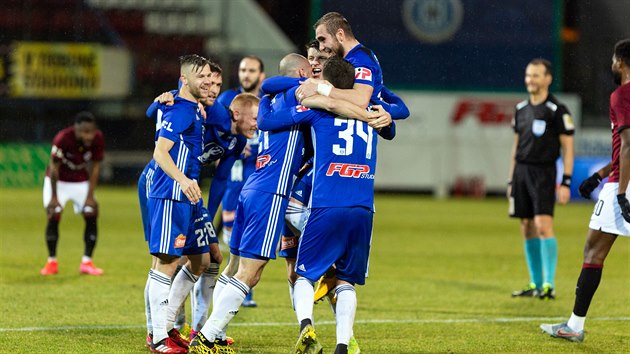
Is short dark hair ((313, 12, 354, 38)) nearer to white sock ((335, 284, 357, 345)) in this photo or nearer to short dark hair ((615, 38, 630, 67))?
white sock ((335, 284, 357, 345))

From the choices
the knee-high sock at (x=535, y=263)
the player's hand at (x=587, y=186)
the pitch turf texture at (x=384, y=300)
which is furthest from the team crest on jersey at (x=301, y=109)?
the knee-high sock at (x=535, y=263)

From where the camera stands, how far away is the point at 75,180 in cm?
1268

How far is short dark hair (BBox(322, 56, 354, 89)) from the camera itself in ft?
22.0

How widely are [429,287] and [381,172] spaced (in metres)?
18.6

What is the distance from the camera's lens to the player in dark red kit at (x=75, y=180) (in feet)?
39.8

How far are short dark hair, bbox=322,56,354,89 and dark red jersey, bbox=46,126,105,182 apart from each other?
6325 mm

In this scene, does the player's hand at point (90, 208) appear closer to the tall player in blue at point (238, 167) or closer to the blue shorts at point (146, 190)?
the tall player in blue at point (238, 167)

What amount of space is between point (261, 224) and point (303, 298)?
23.2 inches

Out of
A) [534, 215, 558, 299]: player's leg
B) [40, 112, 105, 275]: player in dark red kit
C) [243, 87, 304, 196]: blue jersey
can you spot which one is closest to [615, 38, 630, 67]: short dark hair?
[243, 87, 304, 196]: blue jersey

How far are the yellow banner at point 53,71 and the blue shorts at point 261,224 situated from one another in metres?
24.3

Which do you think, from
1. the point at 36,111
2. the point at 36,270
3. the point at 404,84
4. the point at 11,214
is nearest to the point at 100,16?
the point at 36,111

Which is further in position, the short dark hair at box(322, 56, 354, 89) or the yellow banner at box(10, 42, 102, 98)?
the yellow banner at box(10, 42, 102, 98)

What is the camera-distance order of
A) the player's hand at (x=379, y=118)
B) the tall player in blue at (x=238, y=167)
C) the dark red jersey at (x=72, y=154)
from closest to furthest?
1. the player's hand at (x=379, y=118)
2. the tall player in blue at (x=238, y=167)
3. the dark red jersey at (x=72, y=154)

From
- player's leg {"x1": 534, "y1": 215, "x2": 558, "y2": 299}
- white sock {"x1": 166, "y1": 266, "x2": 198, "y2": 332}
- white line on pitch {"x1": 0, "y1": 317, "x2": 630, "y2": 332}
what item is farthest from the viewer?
player's leg {"x1": 534, "y1": 215, "x2": 558, "y2": 299}
